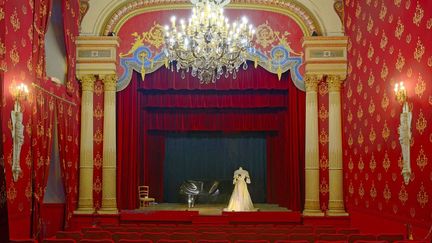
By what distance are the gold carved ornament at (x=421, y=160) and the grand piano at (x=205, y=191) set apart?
8452 millimetres

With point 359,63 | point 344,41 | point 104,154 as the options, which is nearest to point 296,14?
point 344,41

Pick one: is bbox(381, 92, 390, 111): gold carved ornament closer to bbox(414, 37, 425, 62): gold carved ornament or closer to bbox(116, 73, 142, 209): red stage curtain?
bbox(414, 37, 425, 62): gold carved ornament

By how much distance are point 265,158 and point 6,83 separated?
1029cm

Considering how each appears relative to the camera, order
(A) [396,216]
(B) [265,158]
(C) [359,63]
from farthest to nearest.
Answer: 1. (B) [265,158]
2. (C) [359,63]
3. (A) [396,216]

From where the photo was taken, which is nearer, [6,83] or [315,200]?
[6,83]

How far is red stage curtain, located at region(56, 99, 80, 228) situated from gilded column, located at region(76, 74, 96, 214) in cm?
14

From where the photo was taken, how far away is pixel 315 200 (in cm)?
1333

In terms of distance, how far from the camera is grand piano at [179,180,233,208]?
15.8 m

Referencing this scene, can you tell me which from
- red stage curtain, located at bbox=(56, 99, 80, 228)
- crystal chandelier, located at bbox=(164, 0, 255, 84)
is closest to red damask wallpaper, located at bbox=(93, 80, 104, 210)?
red stage curtain, located at bbox=(56, 99, 80, 228)

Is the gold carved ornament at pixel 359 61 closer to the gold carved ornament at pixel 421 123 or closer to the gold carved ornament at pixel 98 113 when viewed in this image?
the gold carved ornament at pixel 421 123

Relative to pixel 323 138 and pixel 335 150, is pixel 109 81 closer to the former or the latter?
pixel 323 138

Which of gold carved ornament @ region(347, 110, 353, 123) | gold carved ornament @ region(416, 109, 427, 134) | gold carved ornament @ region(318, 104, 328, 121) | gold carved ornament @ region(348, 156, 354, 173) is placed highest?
gold carved ornament @ region(318, 104, 328, 121)

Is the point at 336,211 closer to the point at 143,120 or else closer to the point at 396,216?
the point at 396,216

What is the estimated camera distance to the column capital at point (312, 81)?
13.5m
